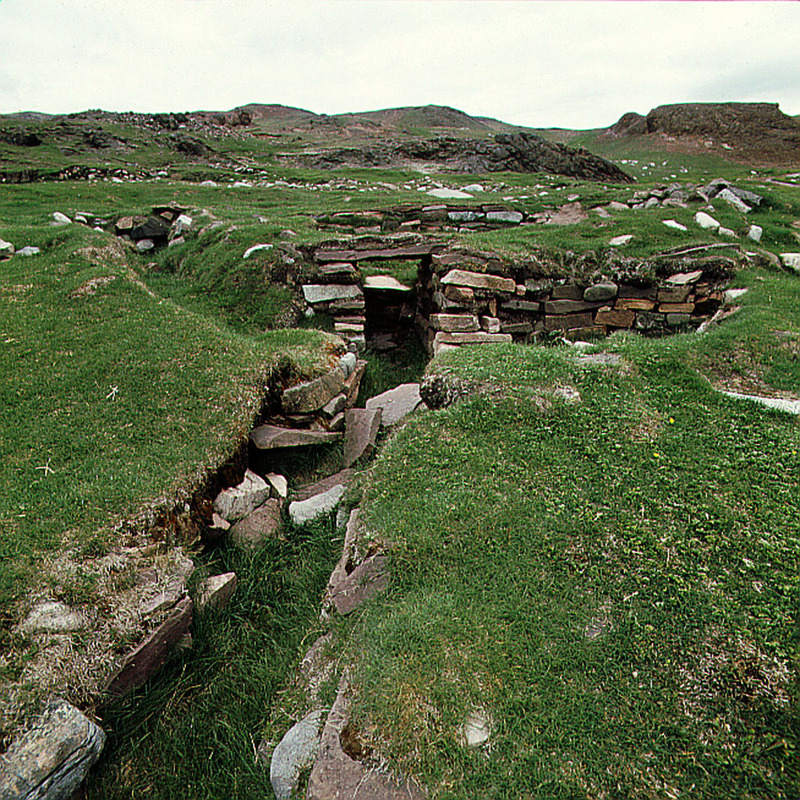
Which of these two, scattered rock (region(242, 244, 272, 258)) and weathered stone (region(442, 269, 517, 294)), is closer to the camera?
weathered stone (region(442, 269, 517, 294))

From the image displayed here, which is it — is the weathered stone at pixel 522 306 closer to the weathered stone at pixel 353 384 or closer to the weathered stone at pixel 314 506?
the weathered stone at pixel 353 384

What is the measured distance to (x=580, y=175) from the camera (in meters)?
27.2

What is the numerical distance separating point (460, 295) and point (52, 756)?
7.06 meters

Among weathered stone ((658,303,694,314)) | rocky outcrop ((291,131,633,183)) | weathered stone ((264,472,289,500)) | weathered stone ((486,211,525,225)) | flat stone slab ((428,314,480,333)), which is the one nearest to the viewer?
weathered stone ((264,472,289,500))

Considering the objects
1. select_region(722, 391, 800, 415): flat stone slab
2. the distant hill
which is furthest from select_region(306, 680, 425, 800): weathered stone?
the distant hill

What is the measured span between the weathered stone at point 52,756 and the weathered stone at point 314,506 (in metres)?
2.22

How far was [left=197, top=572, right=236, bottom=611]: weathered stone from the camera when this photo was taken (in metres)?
4.01

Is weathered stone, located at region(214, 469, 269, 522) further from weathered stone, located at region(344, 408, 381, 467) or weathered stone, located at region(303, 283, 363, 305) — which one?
weathered stone, located at region(303, 283, 363, 305)

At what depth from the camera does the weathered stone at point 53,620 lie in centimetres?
320

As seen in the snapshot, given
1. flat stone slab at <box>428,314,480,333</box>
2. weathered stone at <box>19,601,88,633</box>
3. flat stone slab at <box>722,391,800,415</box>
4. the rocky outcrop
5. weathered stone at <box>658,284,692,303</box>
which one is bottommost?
weathered stone at <box>19,601,88,633</box>

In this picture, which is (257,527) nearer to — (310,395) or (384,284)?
(310,395)

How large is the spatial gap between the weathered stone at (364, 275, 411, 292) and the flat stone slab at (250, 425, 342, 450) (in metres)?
3.97

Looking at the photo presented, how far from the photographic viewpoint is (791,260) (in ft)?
31.4

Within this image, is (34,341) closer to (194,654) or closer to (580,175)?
(194,654)
